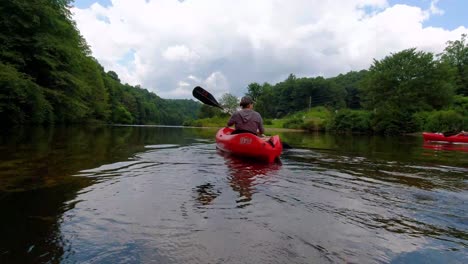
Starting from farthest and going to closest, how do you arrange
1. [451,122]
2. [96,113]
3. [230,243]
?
1. [96,113]
2. [451,122]
3. [230,243]

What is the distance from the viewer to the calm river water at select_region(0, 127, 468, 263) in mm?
2371

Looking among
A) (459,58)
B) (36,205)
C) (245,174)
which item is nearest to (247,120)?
(245,174)

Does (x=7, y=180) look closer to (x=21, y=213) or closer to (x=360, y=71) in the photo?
(x=21, y=213)

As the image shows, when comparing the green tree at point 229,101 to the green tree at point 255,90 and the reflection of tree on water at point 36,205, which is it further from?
the reflection of tree on water at point 36,205

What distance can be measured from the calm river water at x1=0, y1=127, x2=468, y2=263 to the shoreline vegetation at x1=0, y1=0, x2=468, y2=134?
583 inches

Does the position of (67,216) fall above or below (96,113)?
below

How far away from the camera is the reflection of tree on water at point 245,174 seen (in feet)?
13.9

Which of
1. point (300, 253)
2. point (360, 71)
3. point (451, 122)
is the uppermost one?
point (360, 71)

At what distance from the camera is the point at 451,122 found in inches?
1394

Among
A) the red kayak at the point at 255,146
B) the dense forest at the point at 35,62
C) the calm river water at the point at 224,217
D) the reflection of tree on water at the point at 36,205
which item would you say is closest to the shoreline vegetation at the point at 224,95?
the dense forest at the point at 35,62

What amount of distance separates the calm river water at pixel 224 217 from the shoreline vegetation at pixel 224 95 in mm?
14821

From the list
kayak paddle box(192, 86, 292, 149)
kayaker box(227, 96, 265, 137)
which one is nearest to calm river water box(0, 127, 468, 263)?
kayaker box(227, 96, 265, 137)

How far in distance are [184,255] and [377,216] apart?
2252 millimetres

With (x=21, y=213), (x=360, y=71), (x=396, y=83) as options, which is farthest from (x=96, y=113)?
(x=360, y=71)
